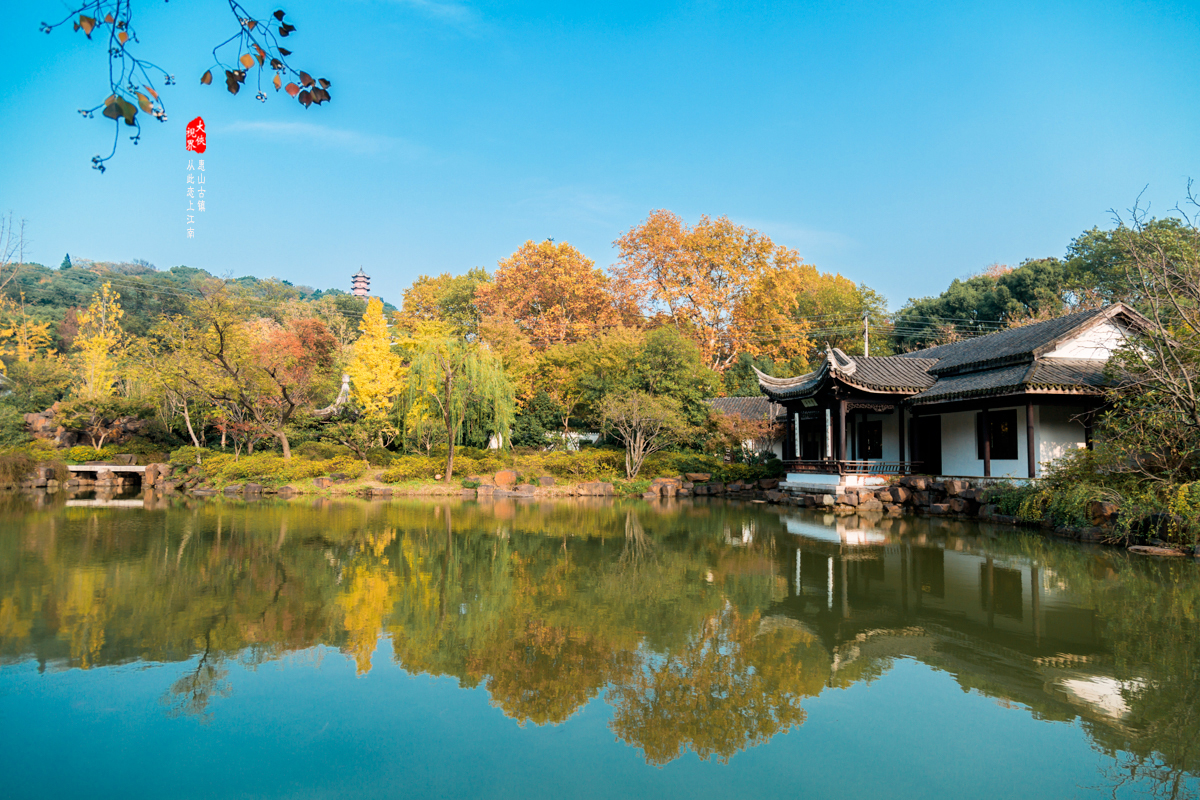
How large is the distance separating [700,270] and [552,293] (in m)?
5.99

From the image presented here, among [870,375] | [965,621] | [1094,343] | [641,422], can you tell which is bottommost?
[965,621]

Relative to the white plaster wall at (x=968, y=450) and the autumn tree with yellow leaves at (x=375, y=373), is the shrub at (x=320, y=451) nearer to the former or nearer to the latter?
the autumn tree with yellow leaves at (x=375, y=373)

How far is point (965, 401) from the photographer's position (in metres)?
14.6

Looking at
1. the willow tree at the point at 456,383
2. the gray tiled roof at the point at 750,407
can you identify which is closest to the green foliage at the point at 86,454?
the willow tree at the point at 456,383

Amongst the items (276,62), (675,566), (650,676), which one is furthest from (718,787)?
(675,566)

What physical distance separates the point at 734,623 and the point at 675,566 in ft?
8.72

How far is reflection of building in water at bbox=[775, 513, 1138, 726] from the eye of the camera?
4.07 m

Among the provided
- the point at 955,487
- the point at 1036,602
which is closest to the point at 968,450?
the point at 955,487

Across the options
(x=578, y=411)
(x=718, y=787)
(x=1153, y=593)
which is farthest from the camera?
(x=578, y=411)

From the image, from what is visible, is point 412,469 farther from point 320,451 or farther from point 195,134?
point 195,134

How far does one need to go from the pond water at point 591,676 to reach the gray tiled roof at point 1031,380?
574 centimetres

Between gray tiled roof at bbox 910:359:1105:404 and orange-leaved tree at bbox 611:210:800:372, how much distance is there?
467 inches

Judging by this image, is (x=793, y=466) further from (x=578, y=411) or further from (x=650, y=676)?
(x=650, y=676)

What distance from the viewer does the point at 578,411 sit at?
23734 mm
